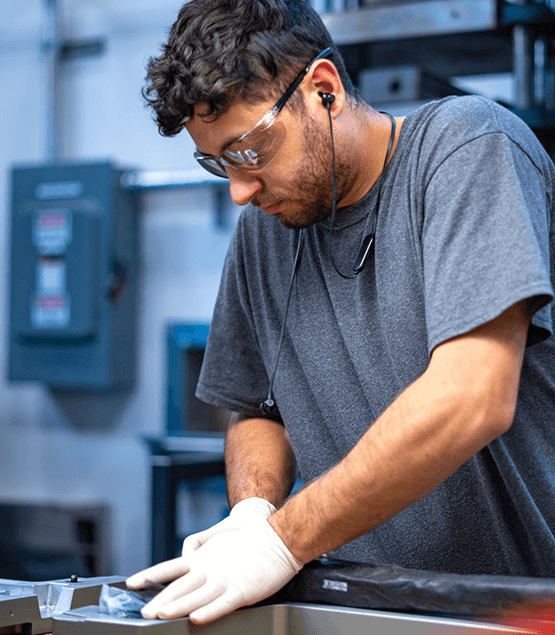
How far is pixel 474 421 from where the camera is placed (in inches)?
31.0

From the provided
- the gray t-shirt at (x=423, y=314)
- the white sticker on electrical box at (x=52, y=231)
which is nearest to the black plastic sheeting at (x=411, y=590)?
the gray t-shirt at (x=423, y=314)

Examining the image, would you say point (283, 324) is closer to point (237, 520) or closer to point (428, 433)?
point (237, 520)

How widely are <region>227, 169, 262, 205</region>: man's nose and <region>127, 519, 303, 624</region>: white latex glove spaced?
1.38 ft

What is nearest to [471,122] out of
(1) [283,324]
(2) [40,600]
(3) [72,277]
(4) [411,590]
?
(1) [283,324]

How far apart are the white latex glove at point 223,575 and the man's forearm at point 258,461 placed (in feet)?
0.80

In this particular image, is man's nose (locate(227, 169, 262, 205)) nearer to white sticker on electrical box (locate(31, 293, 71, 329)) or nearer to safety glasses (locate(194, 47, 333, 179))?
safety glasses (locate(194, 47, 333, 179))

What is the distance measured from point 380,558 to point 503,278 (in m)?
0.48

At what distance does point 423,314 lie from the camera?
37.5 inches

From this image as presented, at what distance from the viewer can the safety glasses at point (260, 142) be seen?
3.19 ft

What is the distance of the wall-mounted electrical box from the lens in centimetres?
280

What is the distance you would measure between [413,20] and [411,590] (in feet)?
4.80

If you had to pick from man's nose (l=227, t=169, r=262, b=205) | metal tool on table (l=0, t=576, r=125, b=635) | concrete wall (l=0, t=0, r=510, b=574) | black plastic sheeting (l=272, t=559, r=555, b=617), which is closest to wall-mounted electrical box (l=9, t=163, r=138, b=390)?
concrete wall (l=0, t=0, r=510, b=574)

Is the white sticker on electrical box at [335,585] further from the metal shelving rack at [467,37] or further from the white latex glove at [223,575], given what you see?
the metal shelving rack at [467,37]

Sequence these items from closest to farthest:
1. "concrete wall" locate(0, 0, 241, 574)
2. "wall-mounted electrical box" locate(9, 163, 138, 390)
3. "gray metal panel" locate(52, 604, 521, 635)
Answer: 1. "gray metal panel" locate(52, 604, 521, 635)
2. "wall-mounted electrical box" locate(9, 163, 138, 390)
3. "concrete wall" locate(0, 0, 241, 574)
